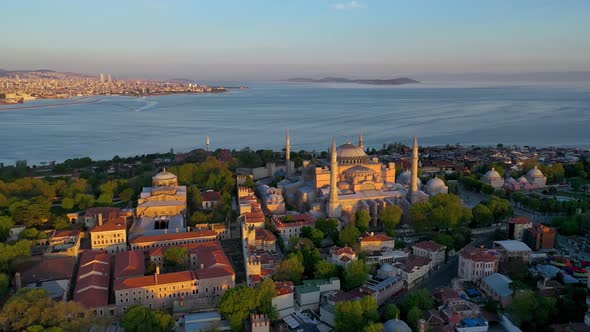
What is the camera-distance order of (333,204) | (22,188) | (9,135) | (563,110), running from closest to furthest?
(333,204) → (22,188) → (9,135) → (563,110)

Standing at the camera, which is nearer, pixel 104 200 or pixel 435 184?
pixel 104 200

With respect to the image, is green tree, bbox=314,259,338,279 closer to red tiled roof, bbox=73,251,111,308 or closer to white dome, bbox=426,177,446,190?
red tiled roof, bbox=73,251,111,308

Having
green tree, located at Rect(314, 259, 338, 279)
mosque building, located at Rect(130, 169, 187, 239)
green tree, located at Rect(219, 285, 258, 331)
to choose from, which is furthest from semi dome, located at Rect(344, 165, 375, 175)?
green tree, located at Rect(219, 285, 258, 331)

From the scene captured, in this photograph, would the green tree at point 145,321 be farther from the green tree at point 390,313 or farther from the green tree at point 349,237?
the green tree at point 349,237

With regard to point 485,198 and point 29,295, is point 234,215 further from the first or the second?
point 485,198

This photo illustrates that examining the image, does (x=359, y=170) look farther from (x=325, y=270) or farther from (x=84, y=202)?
(x=84, y=202)

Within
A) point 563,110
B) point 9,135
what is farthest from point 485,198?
point 563,110

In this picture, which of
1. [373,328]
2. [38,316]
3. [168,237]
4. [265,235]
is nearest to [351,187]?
[265,235]
